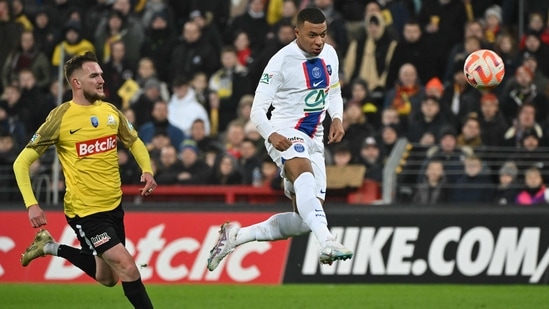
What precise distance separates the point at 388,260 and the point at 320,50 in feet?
17.4

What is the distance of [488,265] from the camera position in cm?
1602

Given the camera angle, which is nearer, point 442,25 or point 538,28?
point 538,28

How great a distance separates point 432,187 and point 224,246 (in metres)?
5.26

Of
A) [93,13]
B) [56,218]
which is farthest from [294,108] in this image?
[93,13]

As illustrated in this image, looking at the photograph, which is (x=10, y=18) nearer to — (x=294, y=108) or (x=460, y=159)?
(x=460, y=159)

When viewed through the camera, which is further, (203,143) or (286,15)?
(286,15)

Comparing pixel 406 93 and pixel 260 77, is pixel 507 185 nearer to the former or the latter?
pixel 406 93

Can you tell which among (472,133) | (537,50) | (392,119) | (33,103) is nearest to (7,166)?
(33,103)

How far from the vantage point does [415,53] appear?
19266mm

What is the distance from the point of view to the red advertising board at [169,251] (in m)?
16.6

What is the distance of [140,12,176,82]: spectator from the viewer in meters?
21.2

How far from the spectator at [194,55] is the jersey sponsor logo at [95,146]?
9.50 metres

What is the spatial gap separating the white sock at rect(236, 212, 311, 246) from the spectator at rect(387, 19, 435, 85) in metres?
7.73

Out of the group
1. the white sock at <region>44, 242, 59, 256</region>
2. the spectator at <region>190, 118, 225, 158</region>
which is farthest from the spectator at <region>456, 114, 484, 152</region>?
the white sock at <region>44, 242, 59, 256</region>
